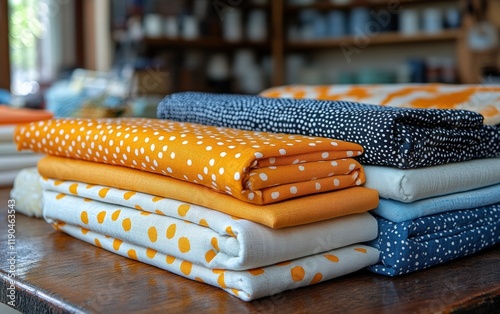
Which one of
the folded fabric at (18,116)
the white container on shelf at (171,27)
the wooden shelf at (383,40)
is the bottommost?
the folded fabric at (18,116)

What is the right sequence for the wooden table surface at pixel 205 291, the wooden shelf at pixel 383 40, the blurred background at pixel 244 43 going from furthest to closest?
1. the wooden shelf at pixel 383 40
2. the blurred background at pixel 244 43
3. the wooden table surface at pixel 205 291

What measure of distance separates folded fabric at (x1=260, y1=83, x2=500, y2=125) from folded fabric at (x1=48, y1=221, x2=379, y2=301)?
0.27m

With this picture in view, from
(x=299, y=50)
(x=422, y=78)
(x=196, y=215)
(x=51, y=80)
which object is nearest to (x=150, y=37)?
(x=51, y=80)

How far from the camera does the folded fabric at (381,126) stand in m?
0.66

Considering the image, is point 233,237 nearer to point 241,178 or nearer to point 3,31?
point 241,178

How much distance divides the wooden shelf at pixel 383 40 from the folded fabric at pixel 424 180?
9.37 feet

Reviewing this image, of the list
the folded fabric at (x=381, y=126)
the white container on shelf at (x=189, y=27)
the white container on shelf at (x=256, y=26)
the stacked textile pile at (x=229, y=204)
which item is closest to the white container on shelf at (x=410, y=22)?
the white container on shelf at (x=256, y=26)

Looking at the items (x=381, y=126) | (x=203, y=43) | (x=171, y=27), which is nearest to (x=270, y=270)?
(x=381, y=126)

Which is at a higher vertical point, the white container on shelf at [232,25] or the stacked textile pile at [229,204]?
the white container on shelf at [232,25]

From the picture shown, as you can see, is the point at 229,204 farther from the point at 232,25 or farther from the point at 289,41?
the point at 289,41

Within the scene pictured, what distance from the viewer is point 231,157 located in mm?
590

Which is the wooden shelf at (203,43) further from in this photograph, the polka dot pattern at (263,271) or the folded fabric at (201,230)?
the polka dot pattern at (263,271)

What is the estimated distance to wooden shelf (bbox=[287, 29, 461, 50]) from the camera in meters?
3.48

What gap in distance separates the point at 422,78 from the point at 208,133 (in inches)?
119
